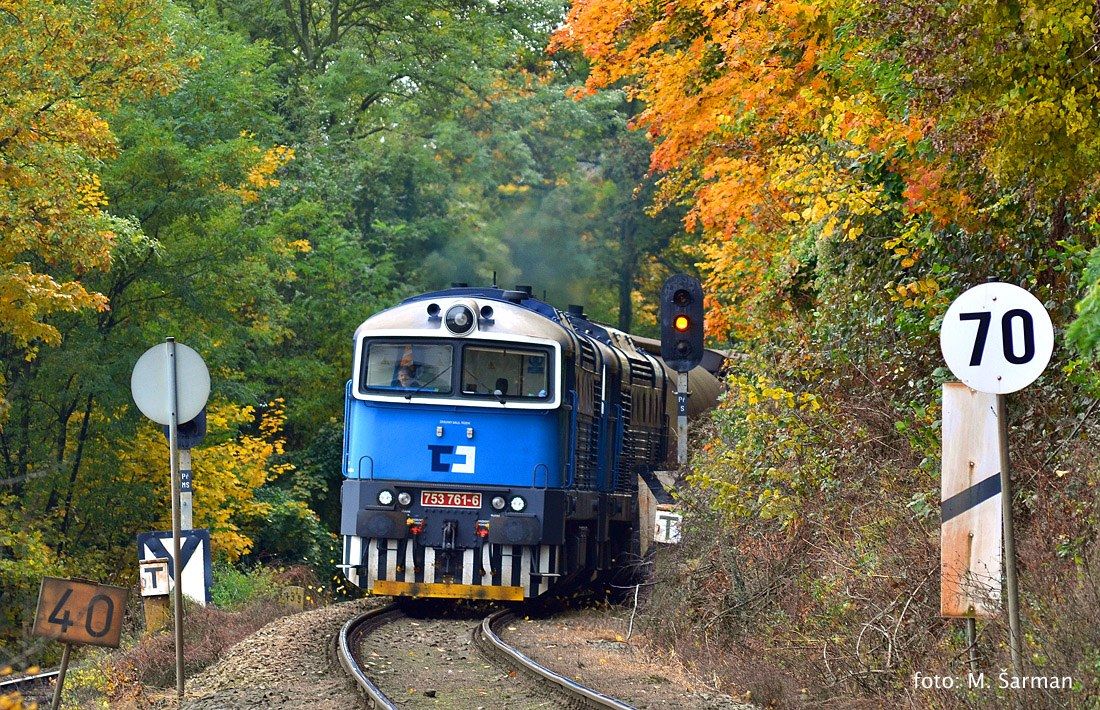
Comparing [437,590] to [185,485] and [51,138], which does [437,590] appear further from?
[51,138]

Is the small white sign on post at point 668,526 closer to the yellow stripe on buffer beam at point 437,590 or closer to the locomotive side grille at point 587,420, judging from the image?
the yellow stripe on buffer beam at point 437,590

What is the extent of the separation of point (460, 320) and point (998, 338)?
931 centimetres

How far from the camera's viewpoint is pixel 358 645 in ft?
44.4

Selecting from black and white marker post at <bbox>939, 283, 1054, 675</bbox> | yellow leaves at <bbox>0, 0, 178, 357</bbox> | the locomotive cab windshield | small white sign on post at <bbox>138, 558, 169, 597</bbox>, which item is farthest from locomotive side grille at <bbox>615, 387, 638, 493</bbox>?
black and white marker post at <bbox>939, 283, 1054, 675</bbox>

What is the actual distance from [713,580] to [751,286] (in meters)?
6.47

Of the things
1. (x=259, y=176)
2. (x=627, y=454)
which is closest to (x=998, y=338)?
(x=627, y=454)

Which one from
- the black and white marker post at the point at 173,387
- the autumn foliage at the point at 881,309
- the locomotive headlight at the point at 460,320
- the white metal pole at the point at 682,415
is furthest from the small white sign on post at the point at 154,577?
the white metal pole at the point at 682,415

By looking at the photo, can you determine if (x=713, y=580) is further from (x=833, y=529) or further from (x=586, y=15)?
(x=586, y=15)

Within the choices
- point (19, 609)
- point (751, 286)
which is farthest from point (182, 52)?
point (751, 286)

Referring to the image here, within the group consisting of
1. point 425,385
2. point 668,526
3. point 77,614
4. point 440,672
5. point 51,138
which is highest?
Result: point 51,138

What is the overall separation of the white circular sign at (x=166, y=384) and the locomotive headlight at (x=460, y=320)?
5410mm

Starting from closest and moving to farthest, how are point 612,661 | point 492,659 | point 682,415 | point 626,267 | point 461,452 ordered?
point 612,661, point 492,659, point 461,452, point 682,415, point 626,267

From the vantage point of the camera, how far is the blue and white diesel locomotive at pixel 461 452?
15688 millimetres

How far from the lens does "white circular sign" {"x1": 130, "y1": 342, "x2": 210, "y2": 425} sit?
10711 millimetres
